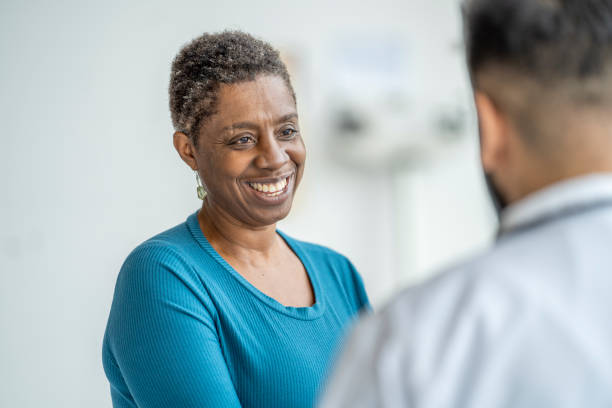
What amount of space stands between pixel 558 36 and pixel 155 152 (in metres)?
2.45

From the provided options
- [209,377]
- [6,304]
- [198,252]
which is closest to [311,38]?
[6,304]

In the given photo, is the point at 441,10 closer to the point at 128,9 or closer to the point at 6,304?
the point at 128,9

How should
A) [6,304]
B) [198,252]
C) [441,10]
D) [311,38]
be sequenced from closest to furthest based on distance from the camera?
[198,252]
[6,304]
[311,38]
[441,10]

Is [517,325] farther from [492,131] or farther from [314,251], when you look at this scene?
[314,251]

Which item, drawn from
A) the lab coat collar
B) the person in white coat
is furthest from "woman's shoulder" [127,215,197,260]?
the lab coat collar

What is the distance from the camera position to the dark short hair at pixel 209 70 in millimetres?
1304

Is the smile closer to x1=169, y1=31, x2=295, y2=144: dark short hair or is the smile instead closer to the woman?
the woman

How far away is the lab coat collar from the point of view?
55 centimetres

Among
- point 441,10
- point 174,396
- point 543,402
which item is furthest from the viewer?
point 441,10

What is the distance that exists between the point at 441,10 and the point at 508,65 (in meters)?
3.28

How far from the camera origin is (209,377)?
3.57 ft

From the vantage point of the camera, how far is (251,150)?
1329 mm

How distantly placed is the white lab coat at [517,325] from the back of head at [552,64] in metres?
0.06

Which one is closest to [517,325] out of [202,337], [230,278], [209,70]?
[202,337]
